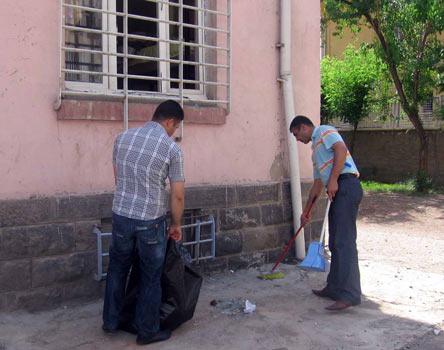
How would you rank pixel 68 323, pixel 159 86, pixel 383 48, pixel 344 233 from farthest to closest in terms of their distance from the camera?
pixel 383 48
pixel 159 86
pixel 344 233
pixel 68 323

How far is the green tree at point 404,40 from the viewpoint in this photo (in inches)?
550

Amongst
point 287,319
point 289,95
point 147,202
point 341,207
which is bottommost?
point 287,319

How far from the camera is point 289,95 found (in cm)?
655

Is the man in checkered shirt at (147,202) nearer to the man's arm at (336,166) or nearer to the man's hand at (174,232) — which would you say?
the man's hand at (174,232)

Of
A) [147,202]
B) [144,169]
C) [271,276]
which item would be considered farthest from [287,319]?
[144,169]

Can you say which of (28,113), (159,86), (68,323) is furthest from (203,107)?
(68,323)

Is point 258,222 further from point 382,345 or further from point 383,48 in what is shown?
point 383,48

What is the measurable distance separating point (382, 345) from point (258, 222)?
2.34 metres

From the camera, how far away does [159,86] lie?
19.0 ft

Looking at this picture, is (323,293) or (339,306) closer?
(339,306)

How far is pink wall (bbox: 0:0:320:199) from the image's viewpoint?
4.71 metres

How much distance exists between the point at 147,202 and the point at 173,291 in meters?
0.72

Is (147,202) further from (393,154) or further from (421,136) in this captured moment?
(393,154)

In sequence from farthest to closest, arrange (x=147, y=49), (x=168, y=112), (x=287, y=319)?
(x=147, y=49)
(x=287, y=319)
(x=168, y=112)
